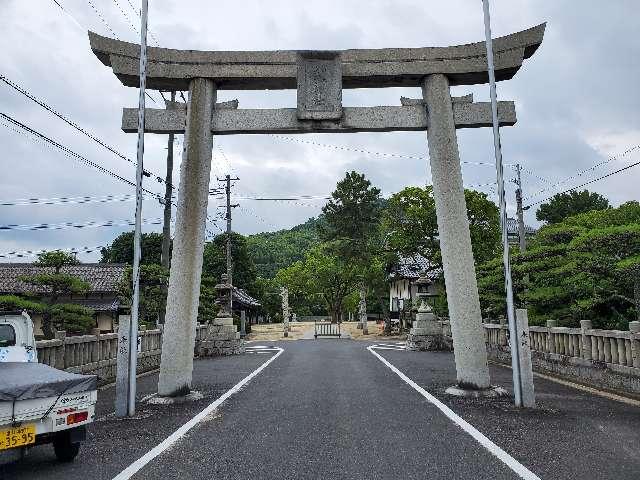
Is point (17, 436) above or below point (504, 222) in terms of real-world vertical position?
below

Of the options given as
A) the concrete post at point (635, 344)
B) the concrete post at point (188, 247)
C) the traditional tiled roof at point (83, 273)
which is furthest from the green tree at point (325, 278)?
the concrete post at point (635, 344)

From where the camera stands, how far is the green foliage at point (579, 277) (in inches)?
459

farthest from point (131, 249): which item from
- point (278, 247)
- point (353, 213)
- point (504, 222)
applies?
point (504, 222)

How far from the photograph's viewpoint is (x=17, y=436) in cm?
495

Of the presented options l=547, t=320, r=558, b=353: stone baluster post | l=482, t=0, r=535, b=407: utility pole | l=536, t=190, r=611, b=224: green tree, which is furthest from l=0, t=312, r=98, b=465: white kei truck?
l=536, t=190, r=611, b=224: green tree

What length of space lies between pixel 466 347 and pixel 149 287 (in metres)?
14.7

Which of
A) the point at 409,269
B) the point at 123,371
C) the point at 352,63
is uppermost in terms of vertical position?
the point at 352,63

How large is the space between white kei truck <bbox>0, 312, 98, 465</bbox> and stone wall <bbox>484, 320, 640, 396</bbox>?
9670 mm

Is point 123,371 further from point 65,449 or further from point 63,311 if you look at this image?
point 63,311

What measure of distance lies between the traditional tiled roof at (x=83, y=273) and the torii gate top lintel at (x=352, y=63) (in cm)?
2625

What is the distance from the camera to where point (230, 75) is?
10.9 m

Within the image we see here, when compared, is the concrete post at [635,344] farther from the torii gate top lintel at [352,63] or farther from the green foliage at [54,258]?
the green foliage at [54,258]

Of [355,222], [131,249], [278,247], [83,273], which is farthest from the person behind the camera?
[278,247]

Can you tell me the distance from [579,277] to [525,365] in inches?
206
